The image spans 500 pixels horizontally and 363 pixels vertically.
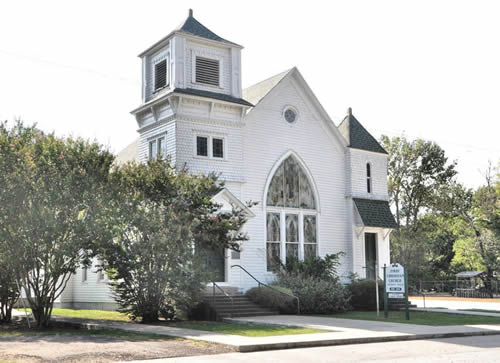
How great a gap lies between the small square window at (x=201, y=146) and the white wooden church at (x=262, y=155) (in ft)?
0.17

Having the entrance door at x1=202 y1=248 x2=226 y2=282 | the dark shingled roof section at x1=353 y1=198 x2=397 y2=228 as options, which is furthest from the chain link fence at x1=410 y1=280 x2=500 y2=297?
the entrance door at x1=202 y1=248 x2=226 y2=282

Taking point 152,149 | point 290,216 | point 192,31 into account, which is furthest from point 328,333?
point 192,31

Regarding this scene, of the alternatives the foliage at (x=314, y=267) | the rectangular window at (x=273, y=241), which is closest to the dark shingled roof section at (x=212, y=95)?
the rectangular window at (x=273, y=241)

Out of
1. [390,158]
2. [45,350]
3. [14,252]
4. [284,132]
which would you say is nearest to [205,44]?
[284,132]

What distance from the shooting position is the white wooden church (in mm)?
26906

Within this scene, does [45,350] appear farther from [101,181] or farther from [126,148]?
[126,148]

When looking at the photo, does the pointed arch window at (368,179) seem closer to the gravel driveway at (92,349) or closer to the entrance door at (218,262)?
the entrance door at (218,262)

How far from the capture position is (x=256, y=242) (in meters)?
28.0

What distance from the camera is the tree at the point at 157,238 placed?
19.5 meters

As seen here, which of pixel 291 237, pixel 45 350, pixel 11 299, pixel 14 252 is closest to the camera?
pixel 45 350

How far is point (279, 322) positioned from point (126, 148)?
20562 millimetres

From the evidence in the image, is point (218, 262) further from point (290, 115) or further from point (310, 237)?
point (290, 115)

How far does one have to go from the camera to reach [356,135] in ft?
107

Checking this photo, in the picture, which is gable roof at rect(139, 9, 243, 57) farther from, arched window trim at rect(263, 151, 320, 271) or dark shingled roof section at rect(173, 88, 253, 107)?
arched window trim at rect(263, 151, 320, 271)
